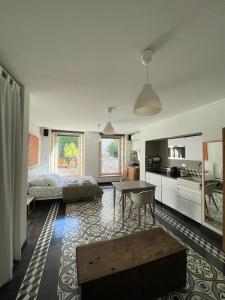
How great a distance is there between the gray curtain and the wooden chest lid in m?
0.80

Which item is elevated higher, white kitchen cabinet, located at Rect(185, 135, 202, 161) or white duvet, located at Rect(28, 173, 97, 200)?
white kitchen cabinet, located at Rect(185, 135, 202, 161)

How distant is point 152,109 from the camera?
5.40ft

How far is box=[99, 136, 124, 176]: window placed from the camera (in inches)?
285

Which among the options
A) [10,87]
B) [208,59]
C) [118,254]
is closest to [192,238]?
[118,254]

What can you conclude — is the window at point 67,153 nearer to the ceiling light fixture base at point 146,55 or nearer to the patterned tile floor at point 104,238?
the patterned tile floor at point 104,238

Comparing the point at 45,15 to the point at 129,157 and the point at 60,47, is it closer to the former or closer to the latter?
the point at 60,47

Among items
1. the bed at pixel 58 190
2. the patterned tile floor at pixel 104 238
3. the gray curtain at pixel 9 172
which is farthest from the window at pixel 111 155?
the gray curtain at pixel 9 172

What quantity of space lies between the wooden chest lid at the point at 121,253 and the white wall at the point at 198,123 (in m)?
2.00

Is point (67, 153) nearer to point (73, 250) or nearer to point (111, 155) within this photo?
point (111, 155)

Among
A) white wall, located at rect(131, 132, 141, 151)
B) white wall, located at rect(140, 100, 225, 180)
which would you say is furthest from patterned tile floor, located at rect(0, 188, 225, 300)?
white wall, located at rect(131, 132, 141, 151)

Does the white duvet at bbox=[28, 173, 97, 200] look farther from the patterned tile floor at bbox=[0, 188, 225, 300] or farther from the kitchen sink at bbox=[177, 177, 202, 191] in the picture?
the kitchen sink at bbox=[177, 177, 202, 191]

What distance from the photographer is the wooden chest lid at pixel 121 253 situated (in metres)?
1.35

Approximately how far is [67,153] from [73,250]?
4854 mm

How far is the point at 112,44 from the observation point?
Answer: 1308mm
